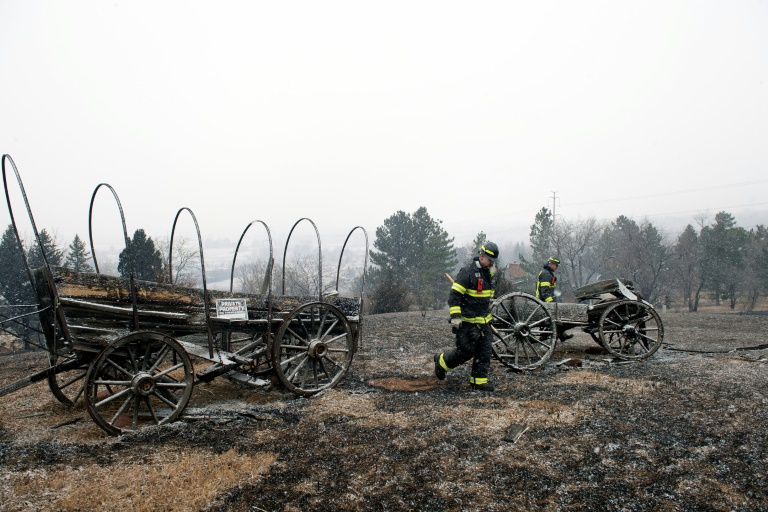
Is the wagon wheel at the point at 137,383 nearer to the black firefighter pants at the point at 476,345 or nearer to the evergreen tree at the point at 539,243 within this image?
the black firefighter pants at the point at 476,345

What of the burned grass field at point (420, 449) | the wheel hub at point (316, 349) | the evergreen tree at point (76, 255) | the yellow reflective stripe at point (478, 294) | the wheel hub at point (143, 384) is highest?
the evergreen tree at point (76, 255)

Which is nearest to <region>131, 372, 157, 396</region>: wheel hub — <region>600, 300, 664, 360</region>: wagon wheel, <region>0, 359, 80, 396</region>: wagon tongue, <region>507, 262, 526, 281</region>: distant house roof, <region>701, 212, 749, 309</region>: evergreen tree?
<region>0, 359, 80, 396</region>: wagon tongue

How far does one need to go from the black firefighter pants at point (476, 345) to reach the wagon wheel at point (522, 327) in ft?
2.96

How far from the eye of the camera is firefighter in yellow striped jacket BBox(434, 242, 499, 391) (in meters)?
6.18

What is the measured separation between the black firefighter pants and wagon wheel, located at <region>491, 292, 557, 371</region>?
35.6 inches

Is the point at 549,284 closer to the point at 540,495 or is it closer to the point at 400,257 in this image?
the point at 540,495

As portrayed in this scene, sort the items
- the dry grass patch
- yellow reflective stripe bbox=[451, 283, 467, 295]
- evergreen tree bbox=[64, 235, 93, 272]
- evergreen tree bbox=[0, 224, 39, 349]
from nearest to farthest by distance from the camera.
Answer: the dry grass patch < yellow reflective stripe bbox=[451, 283, 467, 295] < evergreen tree bbox=[0, 224, 39, 349] < evergreen tree bbox=[64, 235, 93, 272]

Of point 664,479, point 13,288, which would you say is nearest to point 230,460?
point 664,479

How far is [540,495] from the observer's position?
133 inches

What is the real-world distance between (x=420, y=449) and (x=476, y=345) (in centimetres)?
233

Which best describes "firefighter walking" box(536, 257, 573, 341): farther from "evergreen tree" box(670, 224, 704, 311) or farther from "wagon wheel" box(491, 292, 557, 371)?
"evergreen tree" box(670, 224, 704, 311)

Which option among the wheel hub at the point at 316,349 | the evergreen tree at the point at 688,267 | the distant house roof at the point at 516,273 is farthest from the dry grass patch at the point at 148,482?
the distant house roof at the point at 516,273

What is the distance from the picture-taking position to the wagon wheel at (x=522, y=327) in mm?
7226

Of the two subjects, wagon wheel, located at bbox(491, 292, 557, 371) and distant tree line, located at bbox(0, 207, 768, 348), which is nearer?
wagon wheel, located at bbox(491, 292, 557, 371)
